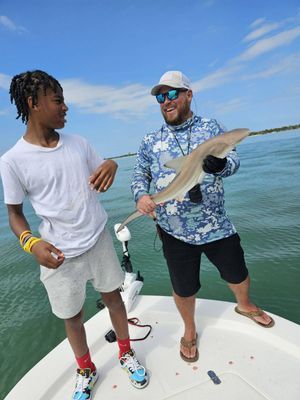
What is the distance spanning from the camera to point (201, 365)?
2.86m

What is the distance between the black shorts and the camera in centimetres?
288

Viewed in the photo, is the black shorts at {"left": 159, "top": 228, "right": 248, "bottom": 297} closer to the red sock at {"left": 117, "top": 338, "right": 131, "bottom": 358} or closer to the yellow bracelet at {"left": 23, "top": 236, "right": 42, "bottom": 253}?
the red sock at {"left": 117, "top": 338, "right": 131, "bottom": 358}

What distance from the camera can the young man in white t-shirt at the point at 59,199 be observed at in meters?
2.25

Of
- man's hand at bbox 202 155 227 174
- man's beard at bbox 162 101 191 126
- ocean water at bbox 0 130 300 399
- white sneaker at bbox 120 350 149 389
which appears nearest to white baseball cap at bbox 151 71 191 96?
man's beard at bbox 162 101 191 126

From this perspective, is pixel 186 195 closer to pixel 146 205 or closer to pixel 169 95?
pixel 146 205

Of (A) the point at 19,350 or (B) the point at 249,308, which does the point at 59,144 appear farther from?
(A) the point at 19,350

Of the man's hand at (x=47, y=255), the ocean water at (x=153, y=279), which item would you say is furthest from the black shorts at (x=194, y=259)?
the ocean water at (x=153, y=279)

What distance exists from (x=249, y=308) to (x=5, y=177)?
8.76 ft

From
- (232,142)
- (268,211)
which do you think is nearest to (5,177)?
(232,142)

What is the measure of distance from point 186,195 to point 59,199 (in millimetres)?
1097

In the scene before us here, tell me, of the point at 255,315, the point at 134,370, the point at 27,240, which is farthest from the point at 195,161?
the point at 134,370

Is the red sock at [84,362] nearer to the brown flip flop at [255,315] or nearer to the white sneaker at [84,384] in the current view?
the white sneaker at [84,384]

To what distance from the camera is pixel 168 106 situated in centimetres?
275

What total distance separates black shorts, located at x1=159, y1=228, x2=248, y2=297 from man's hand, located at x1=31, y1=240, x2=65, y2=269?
116 centimetres
